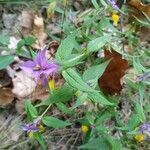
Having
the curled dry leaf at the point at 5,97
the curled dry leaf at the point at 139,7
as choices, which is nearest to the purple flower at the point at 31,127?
the curled dry leaf at the point at 5,97

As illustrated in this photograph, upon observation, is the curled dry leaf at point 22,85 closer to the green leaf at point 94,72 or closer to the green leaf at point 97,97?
the green leaf at point 94,72

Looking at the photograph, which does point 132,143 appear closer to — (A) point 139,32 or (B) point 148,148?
(B) point 148,148

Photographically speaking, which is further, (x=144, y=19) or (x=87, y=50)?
(x=144, y=19)

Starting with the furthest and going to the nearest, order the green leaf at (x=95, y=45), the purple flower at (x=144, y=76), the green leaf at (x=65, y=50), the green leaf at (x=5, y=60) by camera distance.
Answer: the green leaf at (x=5, y=60) → the purple flower at (x=144, y=76) → the green leaf at (x=95, y=45) → the green leaf at (x=65, y=50)

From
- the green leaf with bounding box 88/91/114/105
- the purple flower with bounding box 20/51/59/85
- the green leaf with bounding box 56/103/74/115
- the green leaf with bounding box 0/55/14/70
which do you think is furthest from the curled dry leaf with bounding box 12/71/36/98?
the purple flower with bounding box 20/51/59/85

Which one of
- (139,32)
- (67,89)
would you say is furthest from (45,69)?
(139,32)

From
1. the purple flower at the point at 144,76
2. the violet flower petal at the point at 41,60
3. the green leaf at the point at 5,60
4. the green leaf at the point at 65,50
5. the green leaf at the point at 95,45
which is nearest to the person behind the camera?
the violet flower petal at the point at 41,60

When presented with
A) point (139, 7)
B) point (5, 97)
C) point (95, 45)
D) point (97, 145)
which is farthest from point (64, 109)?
point (139, 7)
